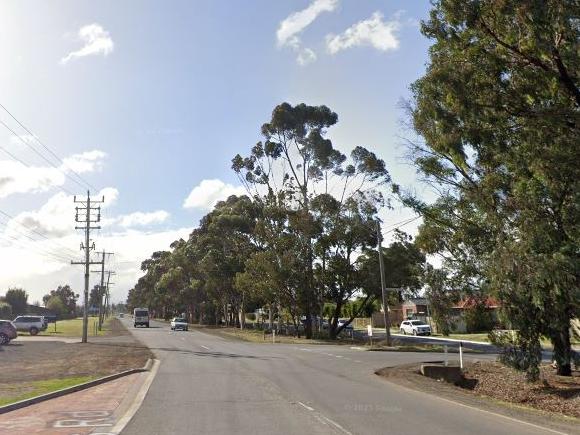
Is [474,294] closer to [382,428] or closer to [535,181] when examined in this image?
[535,181]

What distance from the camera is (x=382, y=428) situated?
10.1 meters

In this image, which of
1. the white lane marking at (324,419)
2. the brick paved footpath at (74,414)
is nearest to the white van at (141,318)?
the brick paved footpath at (74,414)

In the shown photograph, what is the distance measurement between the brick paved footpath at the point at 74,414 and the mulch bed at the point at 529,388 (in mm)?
9776

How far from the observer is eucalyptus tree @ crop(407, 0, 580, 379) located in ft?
42.1

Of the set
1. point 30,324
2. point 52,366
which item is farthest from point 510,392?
point 30,324

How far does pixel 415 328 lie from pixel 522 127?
48236 mm

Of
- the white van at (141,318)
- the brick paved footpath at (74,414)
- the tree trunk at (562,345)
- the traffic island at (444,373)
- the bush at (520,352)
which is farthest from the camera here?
the white van at (141,318)

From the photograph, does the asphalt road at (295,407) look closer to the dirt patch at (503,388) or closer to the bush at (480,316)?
the dirt patch at (503,388)

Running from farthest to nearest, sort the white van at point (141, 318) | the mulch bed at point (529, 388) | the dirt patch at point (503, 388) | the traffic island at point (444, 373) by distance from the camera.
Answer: the white van at point (141, 318) → the traffic island at point (444, 373) → the mulch bed at point (529, 388) → the dirt patch at point (503, 388)

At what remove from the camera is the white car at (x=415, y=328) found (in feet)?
193

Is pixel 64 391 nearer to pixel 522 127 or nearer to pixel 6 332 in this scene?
pixel 522 127

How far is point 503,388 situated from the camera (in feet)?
59.6

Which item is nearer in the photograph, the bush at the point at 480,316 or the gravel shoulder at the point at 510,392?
the gravel shoulder at the point at 510,392

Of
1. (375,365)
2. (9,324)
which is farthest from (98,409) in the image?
(9,324)
